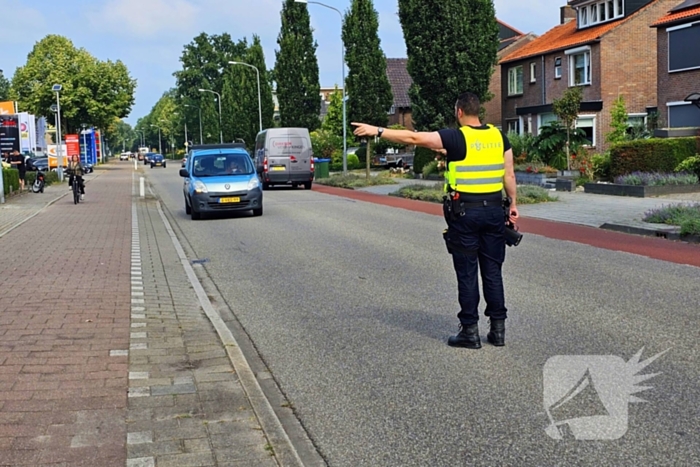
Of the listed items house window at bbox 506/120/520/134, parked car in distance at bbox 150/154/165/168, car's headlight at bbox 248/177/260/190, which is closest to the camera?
car's headlight at bbox 248/177/260/190

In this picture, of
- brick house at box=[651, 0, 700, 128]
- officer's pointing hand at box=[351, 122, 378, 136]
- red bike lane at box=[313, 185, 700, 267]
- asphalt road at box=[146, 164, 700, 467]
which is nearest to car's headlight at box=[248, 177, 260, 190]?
red bike lane at box=[313, 185, 700, 267]

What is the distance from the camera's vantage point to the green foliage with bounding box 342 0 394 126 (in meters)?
43.6

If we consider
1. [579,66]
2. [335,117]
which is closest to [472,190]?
[579,66]

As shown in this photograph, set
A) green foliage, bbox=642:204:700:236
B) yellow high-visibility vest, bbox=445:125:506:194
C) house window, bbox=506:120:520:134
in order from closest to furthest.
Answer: yellow high-visibility vest, bbox=445:125:506:194
green foliage, bbox=642:204:700:236
house window, bbox=506:120:520:134

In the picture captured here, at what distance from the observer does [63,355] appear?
638 centimetres

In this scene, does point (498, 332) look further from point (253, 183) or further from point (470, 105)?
point (253, 183)

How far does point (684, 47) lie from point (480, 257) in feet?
97.4

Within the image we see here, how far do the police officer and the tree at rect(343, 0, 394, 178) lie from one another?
124 feet

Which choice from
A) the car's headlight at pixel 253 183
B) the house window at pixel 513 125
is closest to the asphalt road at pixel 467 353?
the car's headlight at pixel 253 183

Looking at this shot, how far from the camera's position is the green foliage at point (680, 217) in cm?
1349

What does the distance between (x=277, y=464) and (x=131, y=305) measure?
15.7 ft

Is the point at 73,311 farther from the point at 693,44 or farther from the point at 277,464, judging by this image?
the point at 693,44

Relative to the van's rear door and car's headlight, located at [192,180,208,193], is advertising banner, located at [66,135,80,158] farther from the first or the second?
car's headlight, located at [192,180,208,193]

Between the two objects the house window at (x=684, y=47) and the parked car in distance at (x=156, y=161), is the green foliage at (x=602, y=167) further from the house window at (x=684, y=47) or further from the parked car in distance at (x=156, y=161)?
the parked car in distance at (x=156, y=161)
